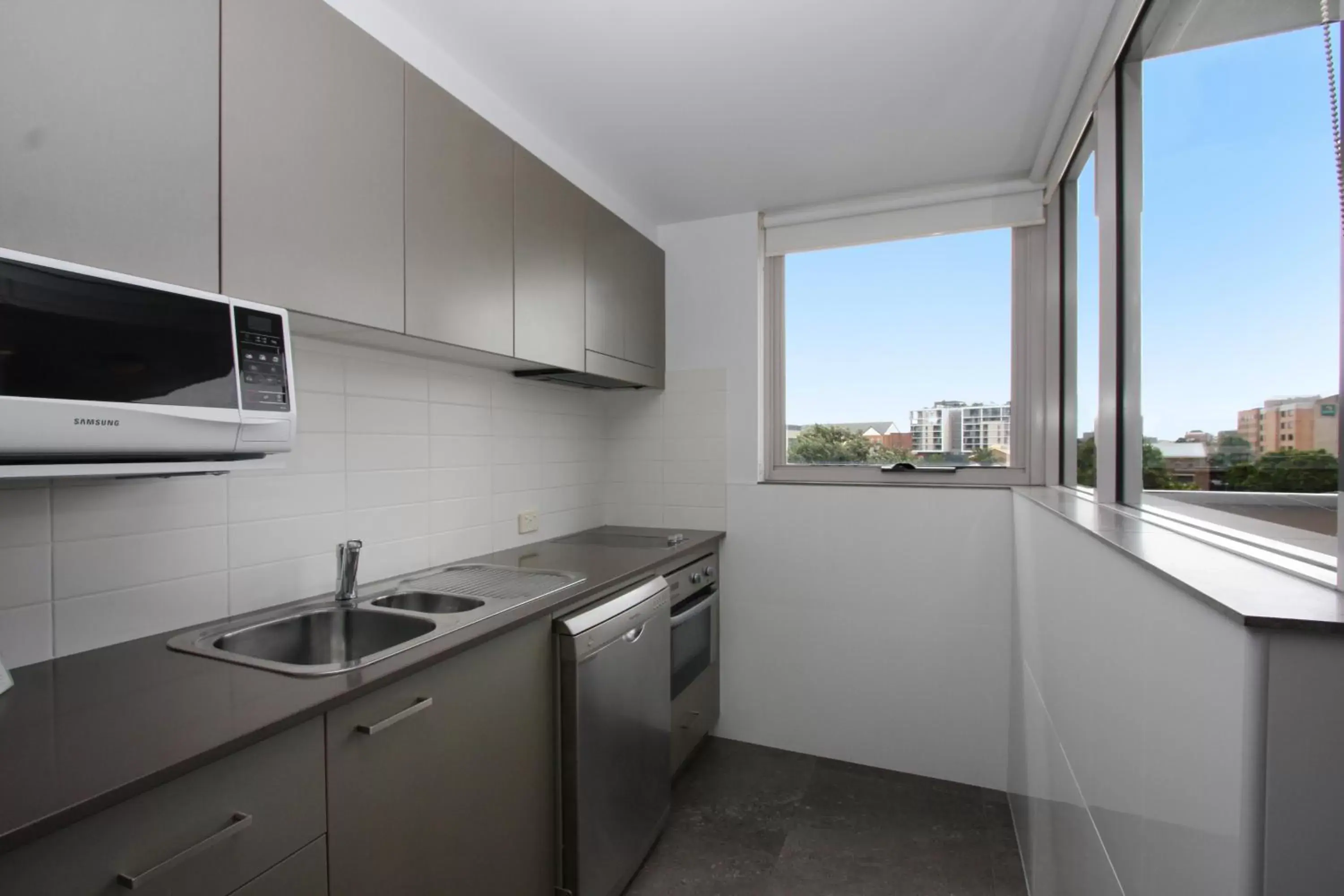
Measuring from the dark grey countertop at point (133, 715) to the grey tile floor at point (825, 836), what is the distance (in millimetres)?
1268

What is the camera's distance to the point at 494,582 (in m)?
1.90

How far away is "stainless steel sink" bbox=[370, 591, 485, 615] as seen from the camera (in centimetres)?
170

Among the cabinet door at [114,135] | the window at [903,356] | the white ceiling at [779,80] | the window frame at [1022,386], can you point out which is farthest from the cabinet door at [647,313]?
the cabinet door at [114,135]

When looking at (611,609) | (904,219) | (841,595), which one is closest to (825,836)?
(841,595)

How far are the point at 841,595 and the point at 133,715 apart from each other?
2.40m

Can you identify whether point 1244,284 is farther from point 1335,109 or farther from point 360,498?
point 360,498

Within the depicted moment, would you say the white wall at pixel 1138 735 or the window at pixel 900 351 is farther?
the window at pixel 900 351

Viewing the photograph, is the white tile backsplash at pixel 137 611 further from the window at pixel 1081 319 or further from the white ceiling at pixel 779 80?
the window at pixel 1081 319

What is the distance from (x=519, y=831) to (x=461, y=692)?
445mm

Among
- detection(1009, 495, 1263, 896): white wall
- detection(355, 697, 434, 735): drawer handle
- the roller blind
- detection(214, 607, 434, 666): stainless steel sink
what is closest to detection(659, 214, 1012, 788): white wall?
the roller blind

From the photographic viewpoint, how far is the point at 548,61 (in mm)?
1878

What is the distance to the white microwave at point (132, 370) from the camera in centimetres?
85

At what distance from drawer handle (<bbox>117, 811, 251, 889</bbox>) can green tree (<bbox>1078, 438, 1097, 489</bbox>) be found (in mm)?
2237

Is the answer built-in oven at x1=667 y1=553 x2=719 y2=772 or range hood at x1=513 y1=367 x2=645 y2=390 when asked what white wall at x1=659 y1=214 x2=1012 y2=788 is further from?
range hood at x1=513 y1=367 x2=645 y2=390
